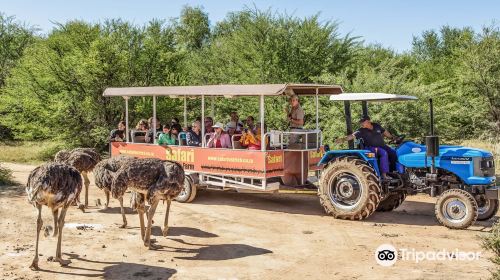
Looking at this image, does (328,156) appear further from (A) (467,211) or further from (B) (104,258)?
(B) (104,258)

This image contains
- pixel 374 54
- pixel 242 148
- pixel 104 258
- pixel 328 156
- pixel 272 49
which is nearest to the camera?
pixel 104 258

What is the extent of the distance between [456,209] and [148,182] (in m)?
5.59

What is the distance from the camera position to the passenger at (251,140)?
1160 cm

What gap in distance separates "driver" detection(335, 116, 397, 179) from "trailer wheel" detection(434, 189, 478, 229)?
52.2 inches

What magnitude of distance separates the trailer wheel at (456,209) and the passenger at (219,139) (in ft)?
16.0

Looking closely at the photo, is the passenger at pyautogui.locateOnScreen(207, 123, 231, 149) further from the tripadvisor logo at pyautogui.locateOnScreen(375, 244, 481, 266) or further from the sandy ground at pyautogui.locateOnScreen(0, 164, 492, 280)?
the tripadvisor logo at pyautogui.locateOnScreen(375, 244, 481, 266)

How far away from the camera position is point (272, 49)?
2127 cm

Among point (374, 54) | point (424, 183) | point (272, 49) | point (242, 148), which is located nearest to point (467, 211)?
point (424, 183)

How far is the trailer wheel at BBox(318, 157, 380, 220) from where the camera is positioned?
399 inches

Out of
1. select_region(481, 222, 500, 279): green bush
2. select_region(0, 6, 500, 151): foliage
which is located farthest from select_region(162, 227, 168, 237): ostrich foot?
select_region(0, 6, 500, 151): foliage

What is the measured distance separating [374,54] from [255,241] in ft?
81.2

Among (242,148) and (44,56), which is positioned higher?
(44,56)

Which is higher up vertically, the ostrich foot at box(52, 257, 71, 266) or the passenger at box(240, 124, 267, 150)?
the passenger at box(240, 124, 267, 150)

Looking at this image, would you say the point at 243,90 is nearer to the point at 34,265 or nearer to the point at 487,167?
the point at 487,167
